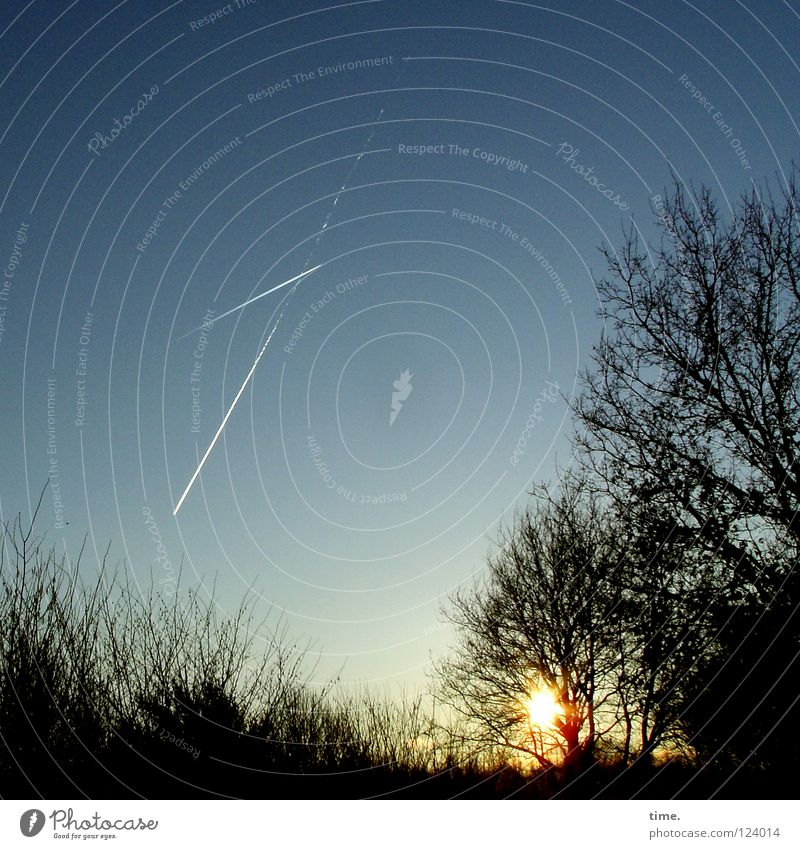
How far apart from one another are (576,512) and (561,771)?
258 inches

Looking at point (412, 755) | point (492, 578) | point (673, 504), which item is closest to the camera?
point (673, 504)

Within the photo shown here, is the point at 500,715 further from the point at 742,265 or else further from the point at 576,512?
the point at 742,265

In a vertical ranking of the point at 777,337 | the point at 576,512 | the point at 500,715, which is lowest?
the point at 500,715

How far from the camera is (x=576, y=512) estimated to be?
53.2ft

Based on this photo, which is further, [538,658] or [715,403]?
[538,658]

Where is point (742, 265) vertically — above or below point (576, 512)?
above

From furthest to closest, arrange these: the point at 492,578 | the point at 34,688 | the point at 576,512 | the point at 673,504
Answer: the point at 492,578
the point at 576,512
the point at 673,504
the point at 34,688

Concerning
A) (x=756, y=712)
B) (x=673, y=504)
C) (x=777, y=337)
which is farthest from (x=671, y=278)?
(x=756, y=712)

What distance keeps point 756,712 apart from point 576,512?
5.26 metres

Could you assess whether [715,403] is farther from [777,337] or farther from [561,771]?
[561,771]

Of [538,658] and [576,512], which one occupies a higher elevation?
[576,512]

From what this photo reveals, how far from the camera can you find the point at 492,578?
21.7 meters

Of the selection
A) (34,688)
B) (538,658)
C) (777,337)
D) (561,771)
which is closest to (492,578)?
(538,658)
